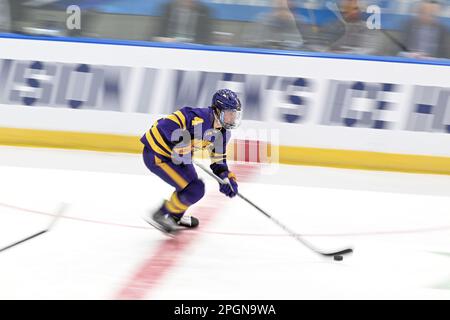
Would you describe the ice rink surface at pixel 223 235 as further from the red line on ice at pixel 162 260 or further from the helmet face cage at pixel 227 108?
the helmet face cage at pixel 227 108

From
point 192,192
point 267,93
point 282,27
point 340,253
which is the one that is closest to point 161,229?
point 192,192

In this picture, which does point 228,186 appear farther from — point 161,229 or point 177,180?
point 161,229

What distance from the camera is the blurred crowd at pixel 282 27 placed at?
261 inches

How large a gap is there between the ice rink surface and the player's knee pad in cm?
26

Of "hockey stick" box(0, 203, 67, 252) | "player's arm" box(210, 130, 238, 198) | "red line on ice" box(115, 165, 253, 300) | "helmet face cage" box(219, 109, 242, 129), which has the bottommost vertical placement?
"hockey stick" box(0, 203, 67, 252)

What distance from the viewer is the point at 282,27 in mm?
6746

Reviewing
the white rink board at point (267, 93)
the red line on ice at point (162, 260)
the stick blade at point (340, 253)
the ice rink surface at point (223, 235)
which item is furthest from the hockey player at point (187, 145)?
the white rink board at point (267, 93)

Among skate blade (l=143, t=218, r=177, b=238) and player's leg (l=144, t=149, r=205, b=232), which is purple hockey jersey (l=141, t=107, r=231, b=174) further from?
skate blade (l=143, t=218, r=177, b=238)

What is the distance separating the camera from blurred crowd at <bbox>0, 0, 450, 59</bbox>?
6.63 meters

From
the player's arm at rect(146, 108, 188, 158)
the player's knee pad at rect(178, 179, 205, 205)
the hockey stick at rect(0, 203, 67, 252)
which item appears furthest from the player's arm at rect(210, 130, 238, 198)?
the hockey stick at rect(0, 203, 67, 252)

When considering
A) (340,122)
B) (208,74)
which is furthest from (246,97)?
(340,122)

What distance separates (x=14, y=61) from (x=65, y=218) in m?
2.21
